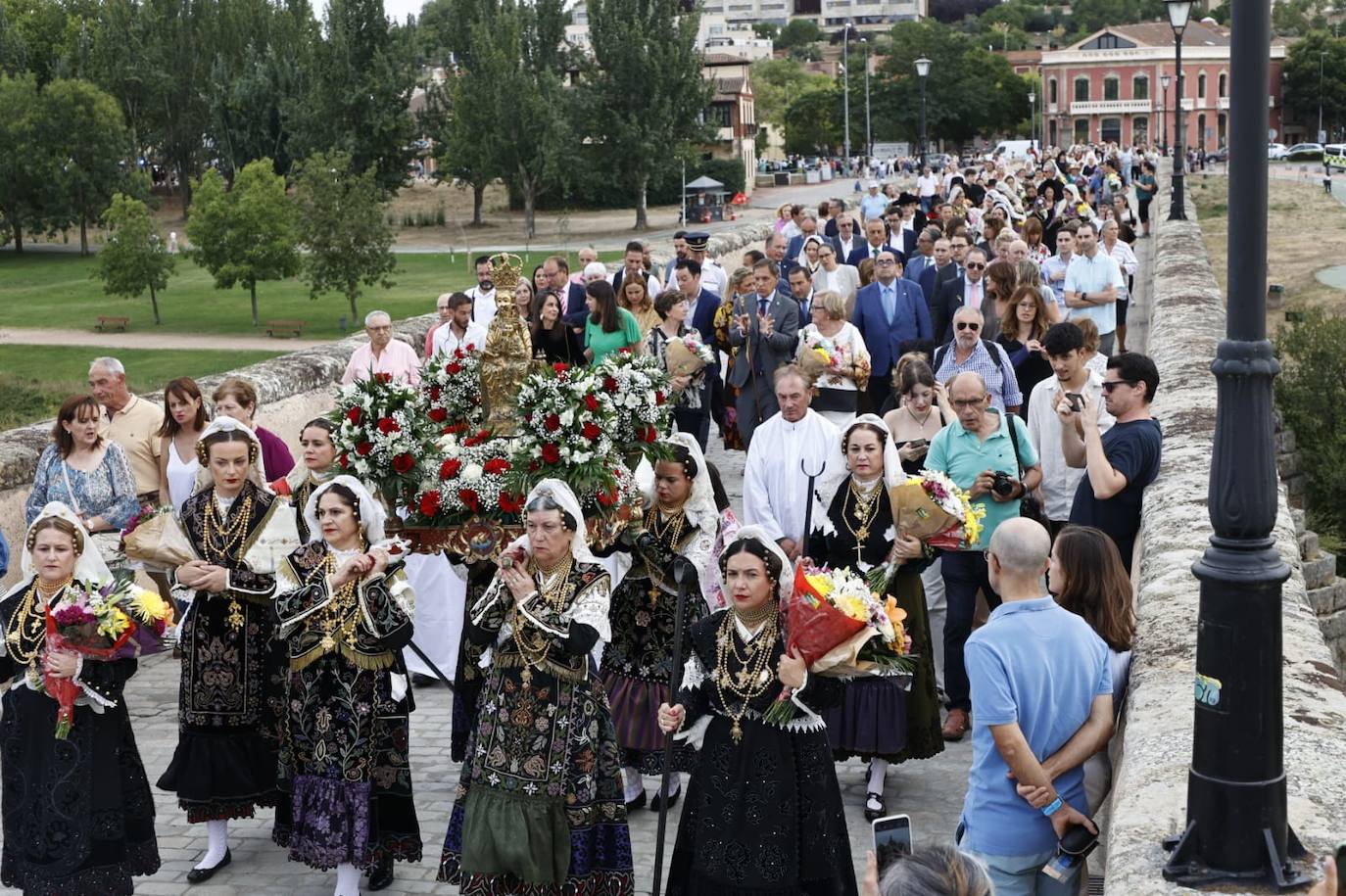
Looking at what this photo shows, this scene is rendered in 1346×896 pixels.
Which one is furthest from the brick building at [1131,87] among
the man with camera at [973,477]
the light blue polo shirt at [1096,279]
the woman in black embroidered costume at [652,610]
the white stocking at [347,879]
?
the white stocking at [347,879]

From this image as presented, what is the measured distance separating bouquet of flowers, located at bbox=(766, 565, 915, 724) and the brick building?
124955 millimetres

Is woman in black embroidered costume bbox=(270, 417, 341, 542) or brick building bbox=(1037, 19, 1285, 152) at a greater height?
brick building bbox=(1037, 19, 1285, 152)

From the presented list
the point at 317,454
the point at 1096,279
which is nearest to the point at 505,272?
the point at 317,454

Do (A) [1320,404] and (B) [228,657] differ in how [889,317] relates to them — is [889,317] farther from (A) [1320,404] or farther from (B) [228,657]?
(A) [1320,404]

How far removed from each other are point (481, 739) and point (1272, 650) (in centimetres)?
333

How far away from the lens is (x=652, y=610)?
8055mm

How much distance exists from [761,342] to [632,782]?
5470 mm

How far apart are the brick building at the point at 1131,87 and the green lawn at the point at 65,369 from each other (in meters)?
103

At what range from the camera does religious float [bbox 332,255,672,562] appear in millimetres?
8516

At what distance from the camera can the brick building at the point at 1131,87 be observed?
125812 mm

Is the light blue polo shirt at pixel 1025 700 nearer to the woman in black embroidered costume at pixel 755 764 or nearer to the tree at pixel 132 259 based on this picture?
the woman in black embroidered costume at pixel 755 764

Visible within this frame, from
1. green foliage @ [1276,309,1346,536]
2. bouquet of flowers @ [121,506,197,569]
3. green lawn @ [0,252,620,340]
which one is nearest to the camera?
bouquet of flowers @ [121,506,197,569]

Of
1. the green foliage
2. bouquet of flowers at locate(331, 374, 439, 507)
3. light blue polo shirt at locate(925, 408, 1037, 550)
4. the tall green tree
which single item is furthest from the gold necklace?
the tall green tree

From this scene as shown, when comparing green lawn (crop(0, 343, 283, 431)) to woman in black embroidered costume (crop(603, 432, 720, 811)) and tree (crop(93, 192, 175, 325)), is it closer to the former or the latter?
tree (crop(93, 192, 175, 325))
